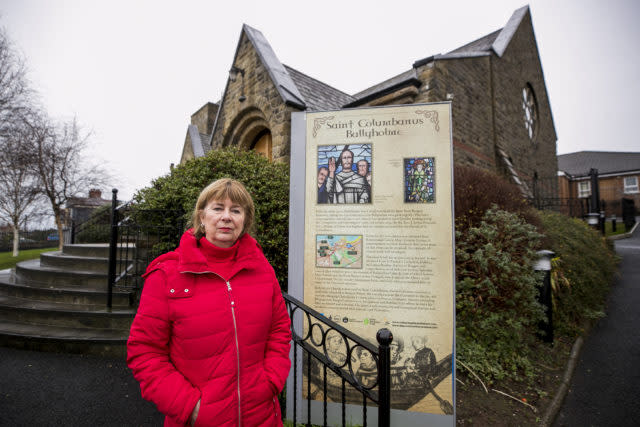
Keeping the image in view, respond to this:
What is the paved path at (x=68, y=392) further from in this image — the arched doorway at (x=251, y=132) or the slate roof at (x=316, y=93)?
the slate roof at (x=316, y=93)

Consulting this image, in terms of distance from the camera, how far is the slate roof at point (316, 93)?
8625 mm

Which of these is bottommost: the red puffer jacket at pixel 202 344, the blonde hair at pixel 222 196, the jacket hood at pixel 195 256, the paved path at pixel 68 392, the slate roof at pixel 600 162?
the paved path at pixel 68 392

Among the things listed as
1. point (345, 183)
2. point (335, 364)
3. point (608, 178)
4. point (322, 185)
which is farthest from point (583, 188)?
point (335, 364)

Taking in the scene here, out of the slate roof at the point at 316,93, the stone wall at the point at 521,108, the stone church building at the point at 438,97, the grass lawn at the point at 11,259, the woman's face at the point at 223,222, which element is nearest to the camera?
the woman's face at the point at 223,222

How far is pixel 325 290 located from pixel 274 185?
264 centimetres

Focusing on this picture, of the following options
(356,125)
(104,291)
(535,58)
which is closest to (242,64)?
(104,291)

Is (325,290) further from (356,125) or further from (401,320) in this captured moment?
(356,125)

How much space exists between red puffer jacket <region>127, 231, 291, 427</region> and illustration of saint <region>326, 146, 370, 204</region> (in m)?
1.21

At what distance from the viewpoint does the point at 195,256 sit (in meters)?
1.42

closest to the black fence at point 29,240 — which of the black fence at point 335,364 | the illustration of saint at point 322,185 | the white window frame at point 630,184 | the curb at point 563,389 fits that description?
the black fence at point 335,364

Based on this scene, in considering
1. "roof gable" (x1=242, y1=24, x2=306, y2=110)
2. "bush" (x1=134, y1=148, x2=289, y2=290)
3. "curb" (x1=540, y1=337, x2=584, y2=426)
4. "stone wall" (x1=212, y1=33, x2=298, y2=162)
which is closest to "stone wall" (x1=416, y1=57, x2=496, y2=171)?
"roof gable" (x1=242, y1=24, x2=306, y2=110)

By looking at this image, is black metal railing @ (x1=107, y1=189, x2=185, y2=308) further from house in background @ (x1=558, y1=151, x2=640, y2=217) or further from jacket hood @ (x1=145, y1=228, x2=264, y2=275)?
house in background @ (x1=558, y1=151, x2=640, y2=217)

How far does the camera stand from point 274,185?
4723 millimetres

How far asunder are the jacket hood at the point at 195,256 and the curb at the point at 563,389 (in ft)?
10.4
